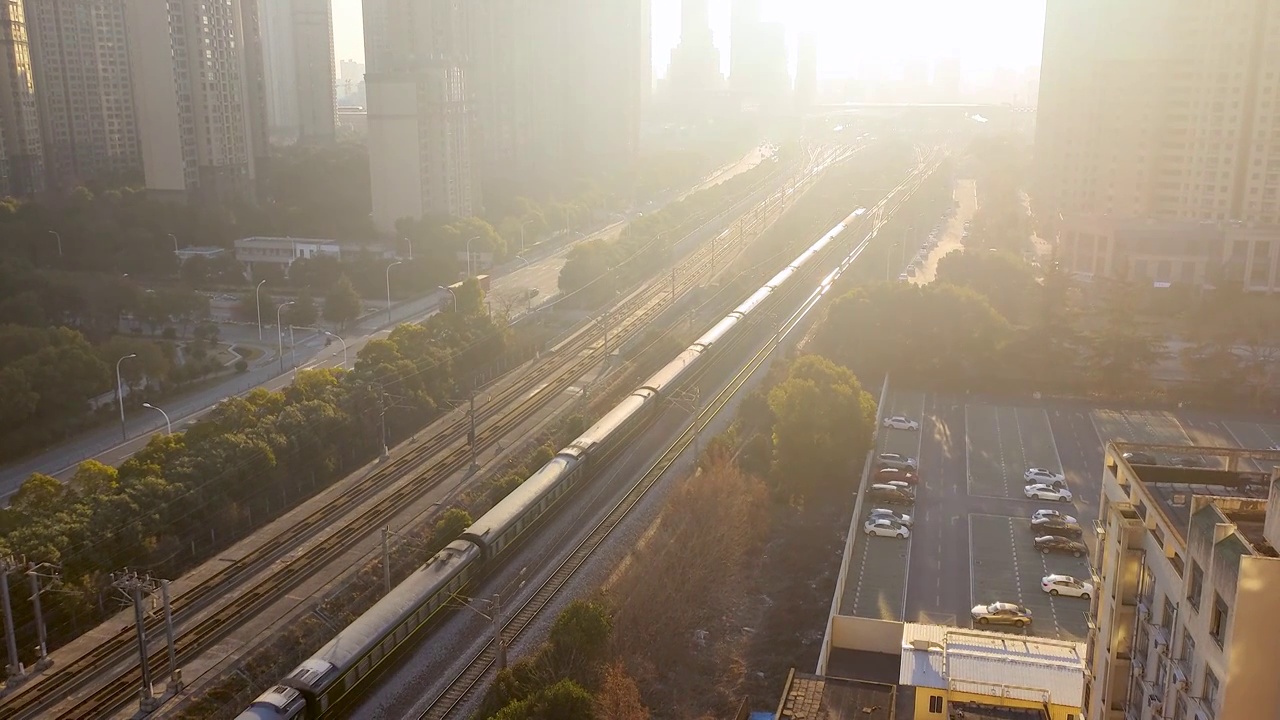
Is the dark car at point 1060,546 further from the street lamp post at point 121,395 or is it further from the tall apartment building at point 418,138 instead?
the tall apartment building at point 418,138

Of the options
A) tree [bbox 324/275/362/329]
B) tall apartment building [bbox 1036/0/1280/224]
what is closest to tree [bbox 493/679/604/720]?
tree [bbox 324/275/362/329]

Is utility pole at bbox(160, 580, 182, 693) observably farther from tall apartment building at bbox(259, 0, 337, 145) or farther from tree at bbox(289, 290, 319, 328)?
tall apartment building at bbox(259, 0, 337, 145)

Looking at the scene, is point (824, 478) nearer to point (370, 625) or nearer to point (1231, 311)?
point (370, 625)

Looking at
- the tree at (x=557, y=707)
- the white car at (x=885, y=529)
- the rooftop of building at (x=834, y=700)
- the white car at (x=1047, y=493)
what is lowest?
the white car at (x=1047, y=493)

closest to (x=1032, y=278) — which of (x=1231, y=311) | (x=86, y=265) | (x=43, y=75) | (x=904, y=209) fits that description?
(x=1231, y=311)

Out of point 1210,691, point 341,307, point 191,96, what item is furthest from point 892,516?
point 191,96

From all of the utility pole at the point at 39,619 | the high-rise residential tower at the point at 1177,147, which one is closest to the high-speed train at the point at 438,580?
the utility pole at the point at 39,619
